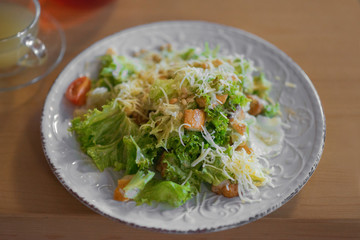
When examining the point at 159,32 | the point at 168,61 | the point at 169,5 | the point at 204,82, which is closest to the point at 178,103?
the point at 204,82

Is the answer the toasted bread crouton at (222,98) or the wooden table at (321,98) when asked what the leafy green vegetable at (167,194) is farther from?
the toasted bread crouton at (222,98)

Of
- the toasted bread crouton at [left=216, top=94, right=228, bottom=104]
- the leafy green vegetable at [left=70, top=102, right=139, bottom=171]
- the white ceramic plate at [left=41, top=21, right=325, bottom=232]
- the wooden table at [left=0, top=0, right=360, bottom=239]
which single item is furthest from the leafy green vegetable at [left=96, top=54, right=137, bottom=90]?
the toasted bread crouton at [left=216, top=94, right=228, bottom=104]

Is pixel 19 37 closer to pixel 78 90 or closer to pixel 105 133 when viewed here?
pixel 78 90

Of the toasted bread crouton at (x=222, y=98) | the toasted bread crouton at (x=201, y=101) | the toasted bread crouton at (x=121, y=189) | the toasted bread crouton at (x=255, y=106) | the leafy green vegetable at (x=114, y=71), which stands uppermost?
the toasted bread crouton at (x=222, y=98)

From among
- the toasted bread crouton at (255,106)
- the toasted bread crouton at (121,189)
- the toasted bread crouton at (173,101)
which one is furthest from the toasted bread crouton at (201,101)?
the toasted bread crouton at (121,189)

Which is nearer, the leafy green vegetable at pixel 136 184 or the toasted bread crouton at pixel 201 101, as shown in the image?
the leafy green vegetable at pixel 136 184

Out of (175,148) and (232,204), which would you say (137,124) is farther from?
(232,204)
